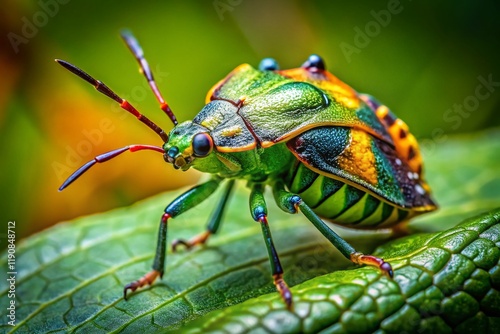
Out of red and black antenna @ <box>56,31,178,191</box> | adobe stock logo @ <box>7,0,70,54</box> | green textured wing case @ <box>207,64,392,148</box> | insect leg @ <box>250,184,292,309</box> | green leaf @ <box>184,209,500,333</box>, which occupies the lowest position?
green leaf @ <box>184,209,500,333</box>

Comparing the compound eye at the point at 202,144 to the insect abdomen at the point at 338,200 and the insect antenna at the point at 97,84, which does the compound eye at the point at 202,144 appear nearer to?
the insect antenna at the point at 97,84

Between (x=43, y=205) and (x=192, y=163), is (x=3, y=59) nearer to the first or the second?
(x=43, y=205)

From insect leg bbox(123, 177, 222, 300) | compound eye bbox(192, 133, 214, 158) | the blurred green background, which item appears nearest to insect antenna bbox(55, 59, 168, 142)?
compound eye bbox(192, 133, 214, 158)

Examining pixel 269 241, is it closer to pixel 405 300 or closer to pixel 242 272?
pixel 242 272

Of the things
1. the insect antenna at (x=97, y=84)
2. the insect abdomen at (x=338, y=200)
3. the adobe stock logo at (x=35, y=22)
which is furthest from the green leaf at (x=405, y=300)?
the adobe stock logo at (x=35, y=22)

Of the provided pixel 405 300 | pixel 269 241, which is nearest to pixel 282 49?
pixel 269 241

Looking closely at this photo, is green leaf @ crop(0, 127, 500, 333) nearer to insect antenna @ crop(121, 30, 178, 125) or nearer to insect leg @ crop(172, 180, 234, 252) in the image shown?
insect leg @ crop(172, 180, 234, 252)

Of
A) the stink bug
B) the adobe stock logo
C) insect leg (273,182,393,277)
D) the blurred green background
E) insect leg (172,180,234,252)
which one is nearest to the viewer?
insect leg (273,182,393,277)
